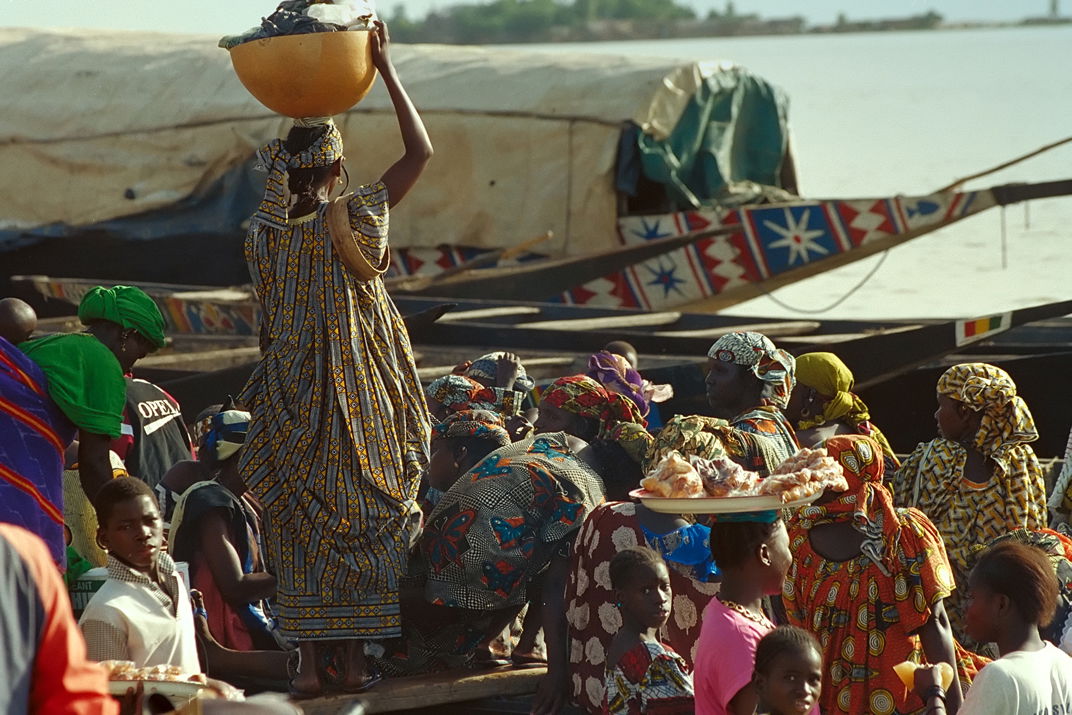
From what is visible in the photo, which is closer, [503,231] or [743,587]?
[743,587]

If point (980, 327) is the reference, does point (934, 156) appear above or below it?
below

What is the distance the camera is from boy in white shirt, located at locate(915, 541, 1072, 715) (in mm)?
3150

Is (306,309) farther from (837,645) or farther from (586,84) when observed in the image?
(586,84)

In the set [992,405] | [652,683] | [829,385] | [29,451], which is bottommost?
[652,683]

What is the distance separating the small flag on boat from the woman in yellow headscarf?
147cm

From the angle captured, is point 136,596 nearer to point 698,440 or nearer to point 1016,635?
point 698,440

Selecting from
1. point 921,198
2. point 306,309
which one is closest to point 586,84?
point 921,198

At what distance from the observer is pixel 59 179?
13.0 metres

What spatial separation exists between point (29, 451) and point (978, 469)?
260cm

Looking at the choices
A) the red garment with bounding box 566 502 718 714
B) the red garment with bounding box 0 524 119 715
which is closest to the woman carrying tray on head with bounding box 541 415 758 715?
the red garment with bounding box 566 502 718 714

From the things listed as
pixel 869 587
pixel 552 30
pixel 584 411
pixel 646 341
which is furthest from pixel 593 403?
pixel 552 30

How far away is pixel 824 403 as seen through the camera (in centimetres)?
542

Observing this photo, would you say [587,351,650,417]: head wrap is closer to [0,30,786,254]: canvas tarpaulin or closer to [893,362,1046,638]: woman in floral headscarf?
[893,362,1046,638]: woman in floral headscarf

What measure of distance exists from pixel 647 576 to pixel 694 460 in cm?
29
